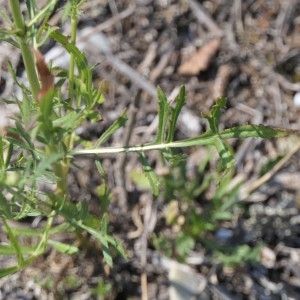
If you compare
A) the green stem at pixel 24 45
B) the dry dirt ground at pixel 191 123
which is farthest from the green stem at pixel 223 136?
the dry dirt ground at pixel 191 123

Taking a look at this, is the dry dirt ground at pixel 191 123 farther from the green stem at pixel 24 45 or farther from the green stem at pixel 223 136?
the green stem at pixel 24 45

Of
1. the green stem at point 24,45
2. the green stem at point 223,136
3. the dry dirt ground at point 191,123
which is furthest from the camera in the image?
the dry dirt ground at point 191,123

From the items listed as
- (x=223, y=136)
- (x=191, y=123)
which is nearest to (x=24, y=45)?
(x=223, y=136)

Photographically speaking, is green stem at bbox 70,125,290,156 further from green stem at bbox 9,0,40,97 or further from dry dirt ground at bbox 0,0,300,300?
dry dirt ground at bbox 0,0,300,300

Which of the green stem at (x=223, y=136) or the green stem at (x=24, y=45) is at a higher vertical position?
the green stem at (x=24, y=45)

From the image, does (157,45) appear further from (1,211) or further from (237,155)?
(1,211)

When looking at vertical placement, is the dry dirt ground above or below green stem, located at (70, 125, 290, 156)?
below

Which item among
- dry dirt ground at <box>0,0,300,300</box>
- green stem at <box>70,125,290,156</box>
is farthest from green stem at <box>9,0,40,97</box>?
dry dirt ground at <box>0,0,300,300</box>
